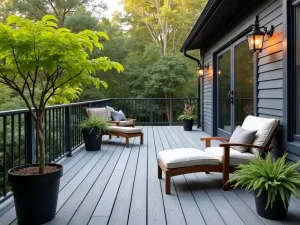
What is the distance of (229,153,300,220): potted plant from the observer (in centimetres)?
237

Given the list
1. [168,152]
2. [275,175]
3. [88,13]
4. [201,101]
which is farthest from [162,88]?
[275,175]

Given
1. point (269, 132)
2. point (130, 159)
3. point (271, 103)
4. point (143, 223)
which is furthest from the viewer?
point (130, 159)

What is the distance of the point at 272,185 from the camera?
2.36 metres

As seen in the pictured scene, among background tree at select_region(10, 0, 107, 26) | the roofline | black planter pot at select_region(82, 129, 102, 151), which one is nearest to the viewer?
the roofline

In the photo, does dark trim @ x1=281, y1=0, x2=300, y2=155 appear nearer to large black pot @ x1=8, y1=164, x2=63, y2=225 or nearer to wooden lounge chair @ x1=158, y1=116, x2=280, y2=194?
wooden lounge chair @ x1=158, y1=116, x2=280, y2=194

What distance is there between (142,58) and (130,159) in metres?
13.5

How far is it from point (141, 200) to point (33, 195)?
41.8 inches

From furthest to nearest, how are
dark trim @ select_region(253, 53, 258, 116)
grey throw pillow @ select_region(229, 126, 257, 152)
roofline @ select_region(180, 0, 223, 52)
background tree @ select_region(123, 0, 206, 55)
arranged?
background tree @ select_region(123, 0, 206, 55), roofline @ select_region(180, 0, 223, 52), dark trim @ select_region(253, 53, 258, 116), grey throw pillow @ select_region(229, 126, 257, 152)

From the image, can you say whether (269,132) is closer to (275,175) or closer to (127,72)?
(275,175)

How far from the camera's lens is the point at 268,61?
12.9 feet

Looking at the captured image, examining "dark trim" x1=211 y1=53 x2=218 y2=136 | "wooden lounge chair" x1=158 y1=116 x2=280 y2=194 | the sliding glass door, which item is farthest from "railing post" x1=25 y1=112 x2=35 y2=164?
"dark trim" x1=211 y1=53 x2=218 y2=136

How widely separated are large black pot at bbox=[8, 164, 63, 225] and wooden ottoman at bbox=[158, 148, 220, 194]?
1270 mm

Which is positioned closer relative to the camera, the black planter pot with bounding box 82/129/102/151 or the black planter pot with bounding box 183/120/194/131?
the black planter pot with bounding box 82/129/102/151

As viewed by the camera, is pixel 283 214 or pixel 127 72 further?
pixel 127 72
